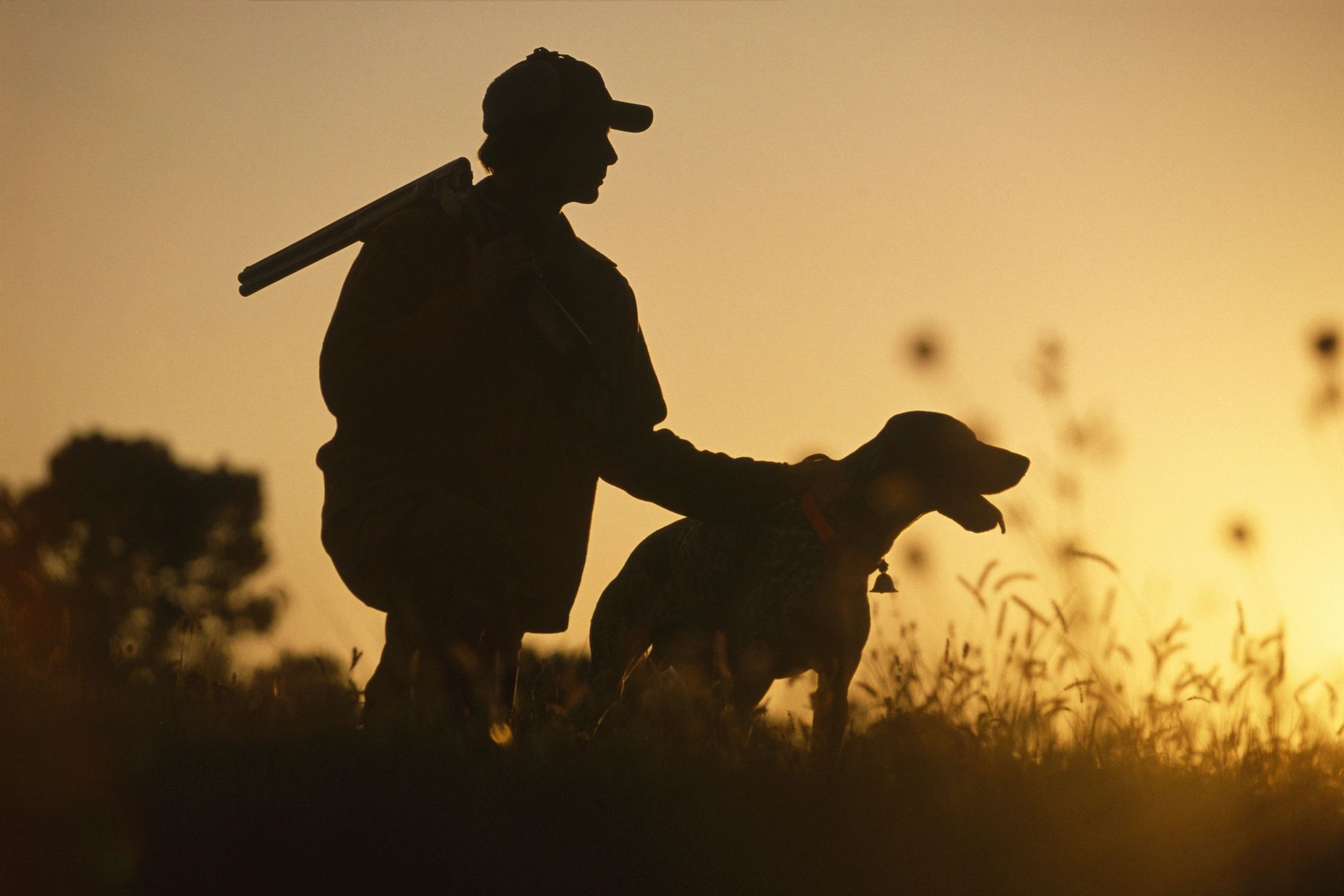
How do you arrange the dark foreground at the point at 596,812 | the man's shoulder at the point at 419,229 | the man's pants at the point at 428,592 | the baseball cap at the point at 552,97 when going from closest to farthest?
the dark foreground at the point at 596,812 < the man's pants at the point at 428,592 < the man's shoulder at the point at 419,229 < the baseball cap at the point at 552,97

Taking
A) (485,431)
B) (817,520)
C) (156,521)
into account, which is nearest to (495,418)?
(485,431)

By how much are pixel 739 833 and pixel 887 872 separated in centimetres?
37

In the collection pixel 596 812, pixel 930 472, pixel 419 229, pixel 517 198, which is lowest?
pixel 596 812

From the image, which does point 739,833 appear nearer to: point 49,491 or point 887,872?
point 887,872

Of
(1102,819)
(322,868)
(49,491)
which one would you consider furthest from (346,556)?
(49,491)

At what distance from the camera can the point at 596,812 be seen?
359cm

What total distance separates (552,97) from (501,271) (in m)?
0.73

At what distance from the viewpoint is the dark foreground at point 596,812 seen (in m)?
3.26

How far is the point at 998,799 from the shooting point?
384cm

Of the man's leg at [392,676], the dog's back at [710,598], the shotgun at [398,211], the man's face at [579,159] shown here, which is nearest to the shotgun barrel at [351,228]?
the shotgun at [398,211]

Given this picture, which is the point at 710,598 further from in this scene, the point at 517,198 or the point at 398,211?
the point at 398,211

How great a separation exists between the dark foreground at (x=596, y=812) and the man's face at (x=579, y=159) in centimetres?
173

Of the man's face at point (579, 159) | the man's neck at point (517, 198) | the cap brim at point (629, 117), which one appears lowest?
the man's neck at point (517, 198)

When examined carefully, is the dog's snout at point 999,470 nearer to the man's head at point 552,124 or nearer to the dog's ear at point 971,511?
the dog's ear at point 971,511
